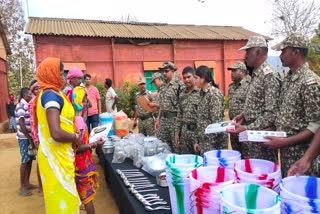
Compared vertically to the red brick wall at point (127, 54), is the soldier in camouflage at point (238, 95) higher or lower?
lower

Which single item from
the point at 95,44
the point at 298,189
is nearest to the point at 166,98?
the point at 298,189

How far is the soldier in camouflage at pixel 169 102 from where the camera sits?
3941 millimetres

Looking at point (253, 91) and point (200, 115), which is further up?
point (253, 91)

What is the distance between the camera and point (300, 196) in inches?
40.1

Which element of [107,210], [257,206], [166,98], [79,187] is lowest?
[107,210]

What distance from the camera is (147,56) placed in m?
12.8

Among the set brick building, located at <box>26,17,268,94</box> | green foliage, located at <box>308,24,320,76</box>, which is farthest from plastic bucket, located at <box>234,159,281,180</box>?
green foliage, located at <box>308,24,320,76</box>

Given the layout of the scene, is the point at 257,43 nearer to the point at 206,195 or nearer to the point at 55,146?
the point at 206,195

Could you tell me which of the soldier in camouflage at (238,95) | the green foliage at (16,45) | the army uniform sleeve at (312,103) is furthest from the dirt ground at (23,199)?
the green foliage at (16,45)

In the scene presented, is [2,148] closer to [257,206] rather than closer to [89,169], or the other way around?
[89,169]

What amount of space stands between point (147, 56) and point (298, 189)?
12.0 meters

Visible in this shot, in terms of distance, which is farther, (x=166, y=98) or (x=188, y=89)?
(x=166, y=98)

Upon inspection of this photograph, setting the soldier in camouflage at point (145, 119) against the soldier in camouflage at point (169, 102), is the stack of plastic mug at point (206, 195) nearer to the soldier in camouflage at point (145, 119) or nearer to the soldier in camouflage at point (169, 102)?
the soldier in camouflage at point (169, 102)

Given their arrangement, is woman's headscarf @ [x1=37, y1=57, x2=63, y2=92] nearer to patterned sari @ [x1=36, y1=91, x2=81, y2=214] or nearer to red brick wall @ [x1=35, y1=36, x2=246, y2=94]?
patterned sari @ [x1=36, y1=91, x2=81, y2=214]
